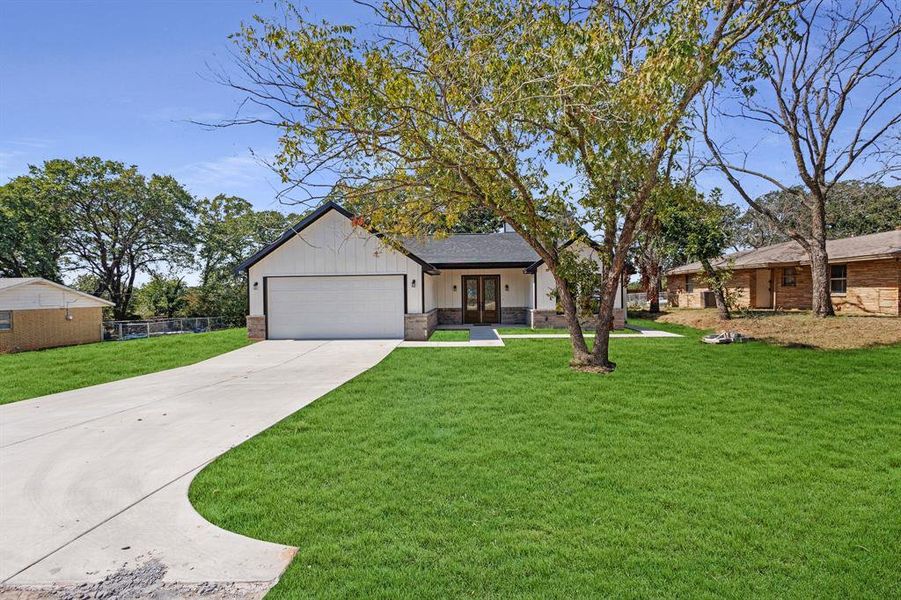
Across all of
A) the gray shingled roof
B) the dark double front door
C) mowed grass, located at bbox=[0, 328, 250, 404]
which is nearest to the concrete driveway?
mowed grass, located at bbox=[0, 328, 250, 404]

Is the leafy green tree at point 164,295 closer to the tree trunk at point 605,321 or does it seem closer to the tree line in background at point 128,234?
the tree line in background at point 128,234

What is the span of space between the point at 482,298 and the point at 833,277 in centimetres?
1552

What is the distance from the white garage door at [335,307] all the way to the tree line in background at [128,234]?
10.5m

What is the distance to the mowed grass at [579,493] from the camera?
8.64ft

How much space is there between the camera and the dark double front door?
63.5ft

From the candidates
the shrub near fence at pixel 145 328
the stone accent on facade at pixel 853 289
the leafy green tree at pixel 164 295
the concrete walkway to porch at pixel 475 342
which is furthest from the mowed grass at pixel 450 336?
the leafy green tree at pixel 164 295

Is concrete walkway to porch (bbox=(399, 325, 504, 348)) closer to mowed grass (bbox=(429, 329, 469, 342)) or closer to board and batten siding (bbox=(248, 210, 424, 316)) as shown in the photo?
mowed grass (bbox=(429, 329, 469, 342))

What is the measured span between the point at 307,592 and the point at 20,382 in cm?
1062

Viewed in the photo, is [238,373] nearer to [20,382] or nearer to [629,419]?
[20,382]

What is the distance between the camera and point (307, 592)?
2510 millimetres

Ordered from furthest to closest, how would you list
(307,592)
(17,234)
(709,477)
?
1. (17,234)
2. (709,477)
3. (307,592)

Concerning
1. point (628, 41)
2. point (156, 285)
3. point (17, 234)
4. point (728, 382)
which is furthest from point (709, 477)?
point (156, 285)

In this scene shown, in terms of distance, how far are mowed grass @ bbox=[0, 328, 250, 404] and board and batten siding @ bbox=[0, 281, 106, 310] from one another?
6.37m

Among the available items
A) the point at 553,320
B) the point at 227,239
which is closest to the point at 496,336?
the point at 553,320
